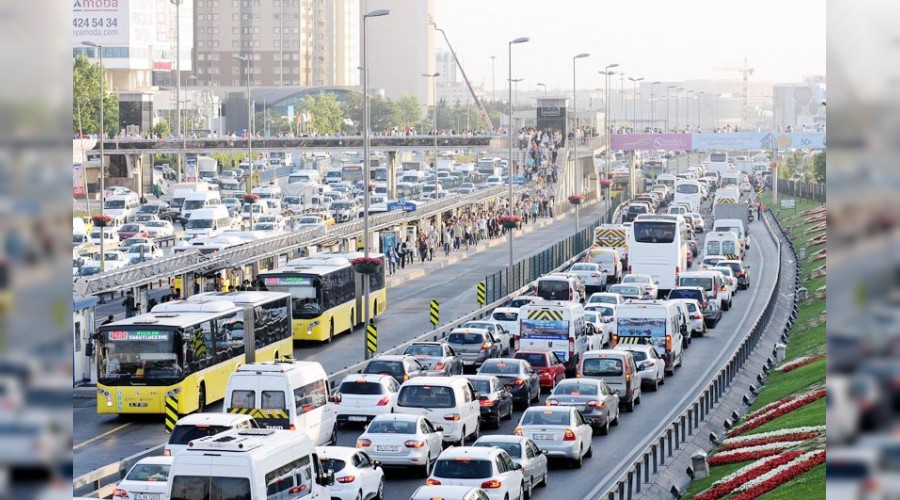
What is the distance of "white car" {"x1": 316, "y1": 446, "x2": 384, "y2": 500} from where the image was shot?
76.7 ft

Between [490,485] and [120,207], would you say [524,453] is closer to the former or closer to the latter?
[490,485]

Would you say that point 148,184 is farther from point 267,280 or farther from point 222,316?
point 222,316

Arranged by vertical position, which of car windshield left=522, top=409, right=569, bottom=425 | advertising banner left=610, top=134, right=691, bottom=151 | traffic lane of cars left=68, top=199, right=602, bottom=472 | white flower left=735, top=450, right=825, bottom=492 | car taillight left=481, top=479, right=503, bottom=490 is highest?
advertising banner left=610, top=134, right=691, bottom=151

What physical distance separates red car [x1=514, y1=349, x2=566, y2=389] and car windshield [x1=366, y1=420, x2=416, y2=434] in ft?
→ 37.3

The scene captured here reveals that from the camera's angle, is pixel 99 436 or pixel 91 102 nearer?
pixel 99 436

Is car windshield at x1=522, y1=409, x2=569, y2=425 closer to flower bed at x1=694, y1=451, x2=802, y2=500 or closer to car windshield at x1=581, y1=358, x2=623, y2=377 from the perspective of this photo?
flower bed at x1=694, y1=451, x2=802, y2=500

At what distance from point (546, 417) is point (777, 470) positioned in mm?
6307

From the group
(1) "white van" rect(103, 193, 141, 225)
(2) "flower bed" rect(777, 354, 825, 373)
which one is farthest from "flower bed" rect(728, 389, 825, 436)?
(1) "white van" rect(103, 193, 141, 225)

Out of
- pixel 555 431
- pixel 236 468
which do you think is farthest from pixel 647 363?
pixel 236 468

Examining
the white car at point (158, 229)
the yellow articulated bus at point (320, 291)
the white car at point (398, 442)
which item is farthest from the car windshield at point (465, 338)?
Answer: the white car at point (158, 229)

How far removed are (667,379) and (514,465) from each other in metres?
18.6

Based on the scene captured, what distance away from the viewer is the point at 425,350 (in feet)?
126

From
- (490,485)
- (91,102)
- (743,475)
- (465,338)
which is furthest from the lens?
(91,102)

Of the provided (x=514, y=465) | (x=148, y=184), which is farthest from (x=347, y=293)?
(x=148, y=184)
